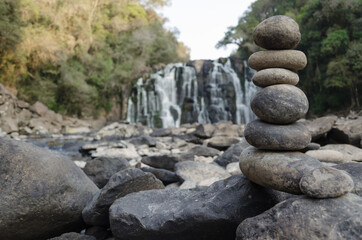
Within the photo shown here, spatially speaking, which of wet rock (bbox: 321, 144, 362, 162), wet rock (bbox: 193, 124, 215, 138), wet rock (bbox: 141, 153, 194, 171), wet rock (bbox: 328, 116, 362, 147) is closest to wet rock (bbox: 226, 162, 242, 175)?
wet rock (bbox: 141, 153, 194, 171)

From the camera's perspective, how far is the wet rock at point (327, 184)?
1719 millimetres

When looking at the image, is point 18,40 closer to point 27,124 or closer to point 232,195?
point 27,124

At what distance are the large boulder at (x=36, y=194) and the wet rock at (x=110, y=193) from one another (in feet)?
0.79

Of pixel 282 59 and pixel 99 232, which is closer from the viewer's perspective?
pixel 282 59

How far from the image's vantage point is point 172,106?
22.4 meters

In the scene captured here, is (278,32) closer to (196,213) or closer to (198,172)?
(196,213)

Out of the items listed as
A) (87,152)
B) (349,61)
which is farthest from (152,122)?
(349,61)

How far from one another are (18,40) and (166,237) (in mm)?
20035

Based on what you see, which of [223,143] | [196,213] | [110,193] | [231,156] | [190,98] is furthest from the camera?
[190,98]

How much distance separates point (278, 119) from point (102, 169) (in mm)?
3617

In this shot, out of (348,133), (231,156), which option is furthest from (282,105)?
(348,133)

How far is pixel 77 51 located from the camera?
82.2ft

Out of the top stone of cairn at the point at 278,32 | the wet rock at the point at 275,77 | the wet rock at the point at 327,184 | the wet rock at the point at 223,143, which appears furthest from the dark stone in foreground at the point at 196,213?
the wet rock at the point at 223,143

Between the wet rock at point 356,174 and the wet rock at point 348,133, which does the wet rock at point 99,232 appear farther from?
the wet rock at point 348,133
